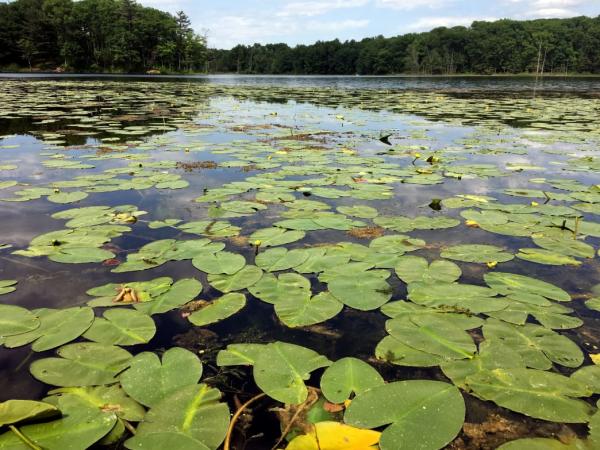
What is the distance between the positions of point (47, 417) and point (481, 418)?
1.16 metres

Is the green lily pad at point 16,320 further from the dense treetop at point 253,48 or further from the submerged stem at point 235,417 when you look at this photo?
the dense treetop at point 253,48

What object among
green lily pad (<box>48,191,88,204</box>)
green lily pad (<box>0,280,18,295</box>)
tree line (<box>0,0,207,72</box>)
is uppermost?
tree line (<box>0,0,207,72</box>)

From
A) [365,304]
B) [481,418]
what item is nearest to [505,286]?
[365,304]

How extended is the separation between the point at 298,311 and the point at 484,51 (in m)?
83.0

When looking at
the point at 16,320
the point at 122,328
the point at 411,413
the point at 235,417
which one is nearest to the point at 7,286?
the point at 16,320

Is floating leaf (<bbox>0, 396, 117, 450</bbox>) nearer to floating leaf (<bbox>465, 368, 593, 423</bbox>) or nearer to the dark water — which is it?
floating leaf (<bbox>465, 368, 593, 423</bbox>)

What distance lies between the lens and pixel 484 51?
7062 cm

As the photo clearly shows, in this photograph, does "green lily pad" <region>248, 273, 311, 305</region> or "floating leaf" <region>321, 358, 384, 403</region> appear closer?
"floating leaf" <region>321, 358, 384, 403</region>

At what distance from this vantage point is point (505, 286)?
5.66ft

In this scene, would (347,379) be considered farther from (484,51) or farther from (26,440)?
(484,51)

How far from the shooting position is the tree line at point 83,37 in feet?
157

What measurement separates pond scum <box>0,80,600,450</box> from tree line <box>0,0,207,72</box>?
55.3m

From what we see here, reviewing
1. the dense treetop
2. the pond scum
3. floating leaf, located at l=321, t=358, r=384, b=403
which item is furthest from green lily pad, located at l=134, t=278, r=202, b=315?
the dense treetop

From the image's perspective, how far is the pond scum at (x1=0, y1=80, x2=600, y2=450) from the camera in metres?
1.04
